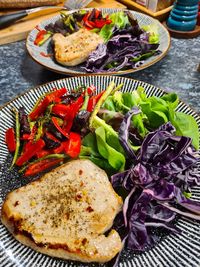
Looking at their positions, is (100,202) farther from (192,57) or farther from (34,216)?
(192,57)

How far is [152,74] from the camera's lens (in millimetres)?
2139

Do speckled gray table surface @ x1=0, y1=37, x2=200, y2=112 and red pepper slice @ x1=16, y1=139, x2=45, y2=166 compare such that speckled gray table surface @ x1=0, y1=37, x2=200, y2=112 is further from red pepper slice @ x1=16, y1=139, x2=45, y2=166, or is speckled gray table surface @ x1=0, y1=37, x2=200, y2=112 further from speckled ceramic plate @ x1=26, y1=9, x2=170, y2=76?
red pepper slice @ x1=16, y1=139, x2=45, y2=166

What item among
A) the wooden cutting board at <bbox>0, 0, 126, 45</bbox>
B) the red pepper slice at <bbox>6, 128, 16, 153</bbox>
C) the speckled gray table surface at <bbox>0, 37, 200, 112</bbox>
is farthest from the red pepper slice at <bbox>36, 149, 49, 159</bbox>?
the wooden cutting board at <bbox>0, 0, 126, 45</bbox>

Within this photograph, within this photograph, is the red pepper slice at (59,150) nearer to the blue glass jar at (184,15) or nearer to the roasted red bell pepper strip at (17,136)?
the roasted red bell pepper strip at (17,136)

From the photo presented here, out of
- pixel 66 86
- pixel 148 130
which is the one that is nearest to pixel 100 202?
pixel 148 130

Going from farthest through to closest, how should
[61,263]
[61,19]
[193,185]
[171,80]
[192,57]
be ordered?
1. [61,19]
2. [192,57]
3. [171,80]
4. [193,185]
5. [61,263]

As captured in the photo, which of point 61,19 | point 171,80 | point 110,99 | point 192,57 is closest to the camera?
point 110,99

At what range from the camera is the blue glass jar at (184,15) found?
2.51 meters

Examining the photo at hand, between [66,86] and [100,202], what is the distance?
797 millimetres

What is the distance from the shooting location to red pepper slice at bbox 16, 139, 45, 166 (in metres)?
1.45

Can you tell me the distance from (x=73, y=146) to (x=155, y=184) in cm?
37

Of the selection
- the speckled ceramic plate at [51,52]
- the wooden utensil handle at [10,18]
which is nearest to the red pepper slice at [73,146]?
the speckled ceramic plate at [51,52]

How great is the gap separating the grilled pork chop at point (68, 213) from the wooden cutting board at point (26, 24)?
150 cm

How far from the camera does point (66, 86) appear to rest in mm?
1819
